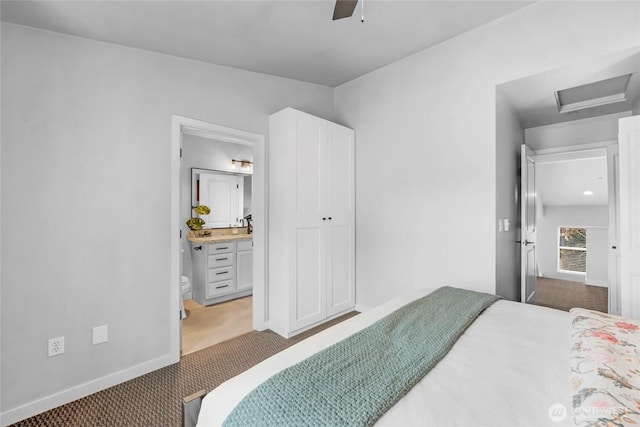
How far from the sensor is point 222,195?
4.41 metres

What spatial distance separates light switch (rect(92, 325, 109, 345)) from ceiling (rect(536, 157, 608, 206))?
5.60m

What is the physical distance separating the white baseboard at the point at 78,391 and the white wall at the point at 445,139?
2.09 metres

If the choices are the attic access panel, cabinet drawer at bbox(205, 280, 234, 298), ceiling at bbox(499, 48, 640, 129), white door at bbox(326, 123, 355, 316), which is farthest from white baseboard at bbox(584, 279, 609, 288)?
cabinet drawer at bbox(205, 280, 234, 298)

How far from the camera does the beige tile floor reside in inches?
108

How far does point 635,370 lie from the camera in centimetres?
93

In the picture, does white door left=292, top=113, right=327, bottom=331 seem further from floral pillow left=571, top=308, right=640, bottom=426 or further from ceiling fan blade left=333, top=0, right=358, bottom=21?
floral pillow left=571, top=308, right=640, bottom=426

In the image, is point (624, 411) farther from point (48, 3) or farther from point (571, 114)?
point (571, 114)

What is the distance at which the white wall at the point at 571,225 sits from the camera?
15.3ft

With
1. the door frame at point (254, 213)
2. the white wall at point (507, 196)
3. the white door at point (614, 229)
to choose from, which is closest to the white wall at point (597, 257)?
the white door at point (614, 229)

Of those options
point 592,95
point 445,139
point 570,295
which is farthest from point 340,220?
point 570,295

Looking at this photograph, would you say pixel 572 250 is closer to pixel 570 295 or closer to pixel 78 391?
pixel 570 295

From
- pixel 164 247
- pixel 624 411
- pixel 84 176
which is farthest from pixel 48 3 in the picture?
pixel 624 411

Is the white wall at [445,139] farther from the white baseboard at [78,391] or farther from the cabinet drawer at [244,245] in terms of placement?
the white baseboard at [78,391]

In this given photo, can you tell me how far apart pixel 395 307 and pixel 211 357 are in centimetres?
171
